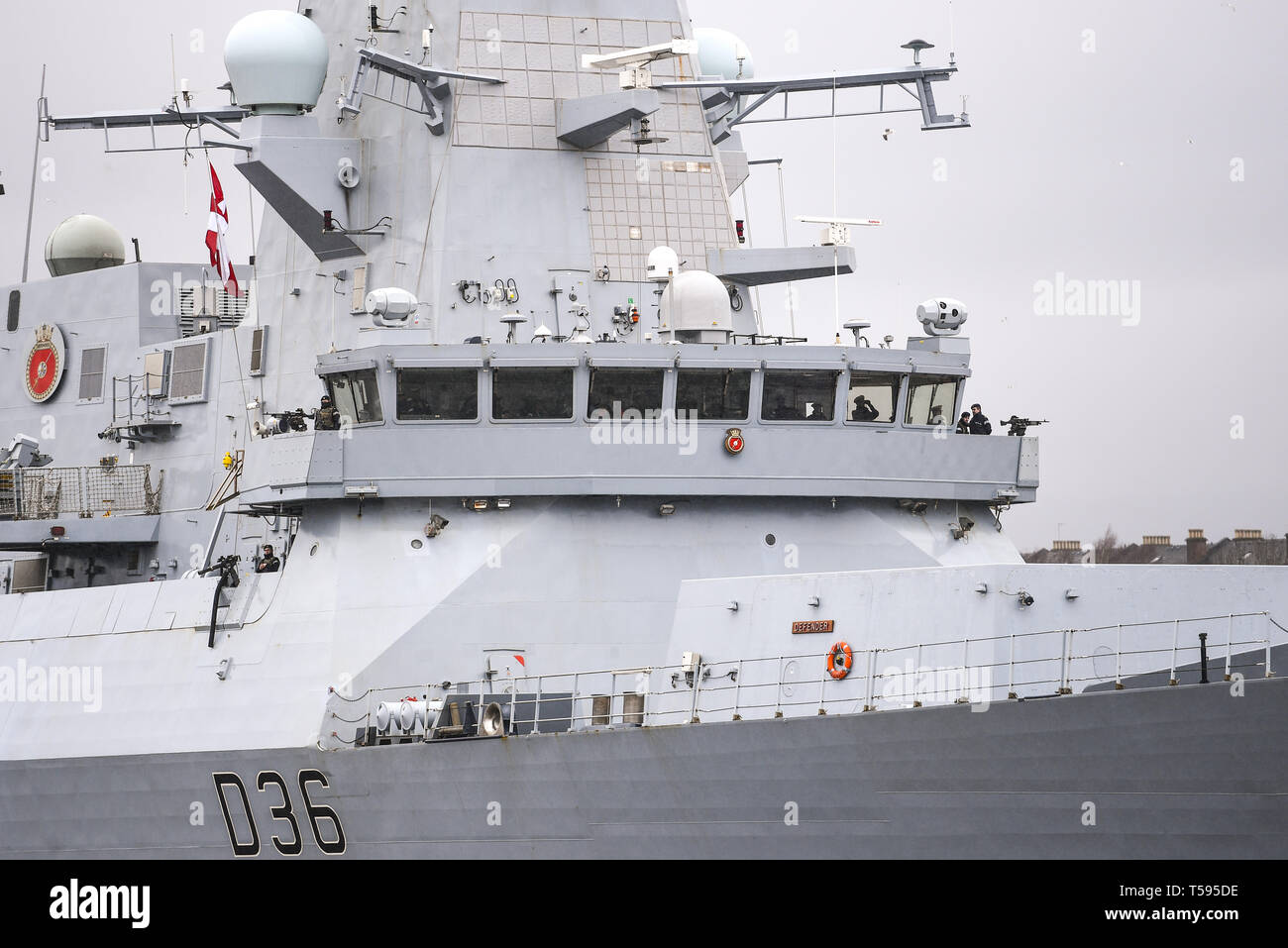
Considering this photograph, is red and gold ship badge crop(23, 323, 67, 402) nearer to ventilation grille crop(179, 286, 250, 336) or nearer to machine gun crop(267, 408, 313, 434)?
ventilation grille crop(179, 286, 250, 336)

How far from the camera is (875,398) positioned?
55.0ft

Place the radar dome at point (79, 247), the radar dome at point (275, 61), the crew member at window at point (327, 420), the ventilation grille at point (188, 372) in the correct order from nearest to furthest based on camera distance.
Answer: the crew member at window at point (327, 420), the radar dome at point (275, 61), the ventilation grille at point (188, 372), the radar dome at point (79, 247)

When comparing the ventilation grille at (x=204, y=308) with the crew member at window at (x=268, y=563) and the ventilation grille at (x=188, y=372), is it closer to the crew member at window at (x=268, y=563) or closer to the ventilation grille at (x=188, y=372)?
the ventilation grille at (x=188, y=372)

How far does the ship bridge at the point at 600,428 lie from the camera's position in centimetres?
1611

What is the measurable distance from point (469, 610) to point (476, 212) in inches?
172

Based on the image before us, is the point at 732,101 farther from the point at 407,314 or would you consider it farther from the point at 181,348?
the point at 181,348

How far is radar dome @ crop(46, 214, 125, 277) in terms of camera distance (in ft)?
82.2

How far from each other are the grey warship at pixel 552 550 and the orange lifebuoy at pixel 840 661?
14cm

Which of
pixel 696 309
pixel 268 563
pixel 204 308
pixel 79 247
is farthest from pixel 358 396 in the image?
pixel 79 247

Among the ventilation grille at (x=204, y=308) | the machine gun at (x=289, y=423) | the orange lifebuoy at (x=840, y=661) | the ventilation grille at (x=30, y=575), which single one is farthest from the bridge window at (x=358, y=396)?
the ventilation grille at (x=30, y=575)

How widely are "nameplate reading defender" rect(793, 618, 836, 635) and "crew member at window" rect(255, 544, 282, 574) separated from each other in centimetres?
581

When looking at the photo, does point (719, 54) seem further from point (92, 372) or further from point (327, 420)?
point (92, 372)

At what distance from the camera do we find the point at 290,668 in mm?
16438
